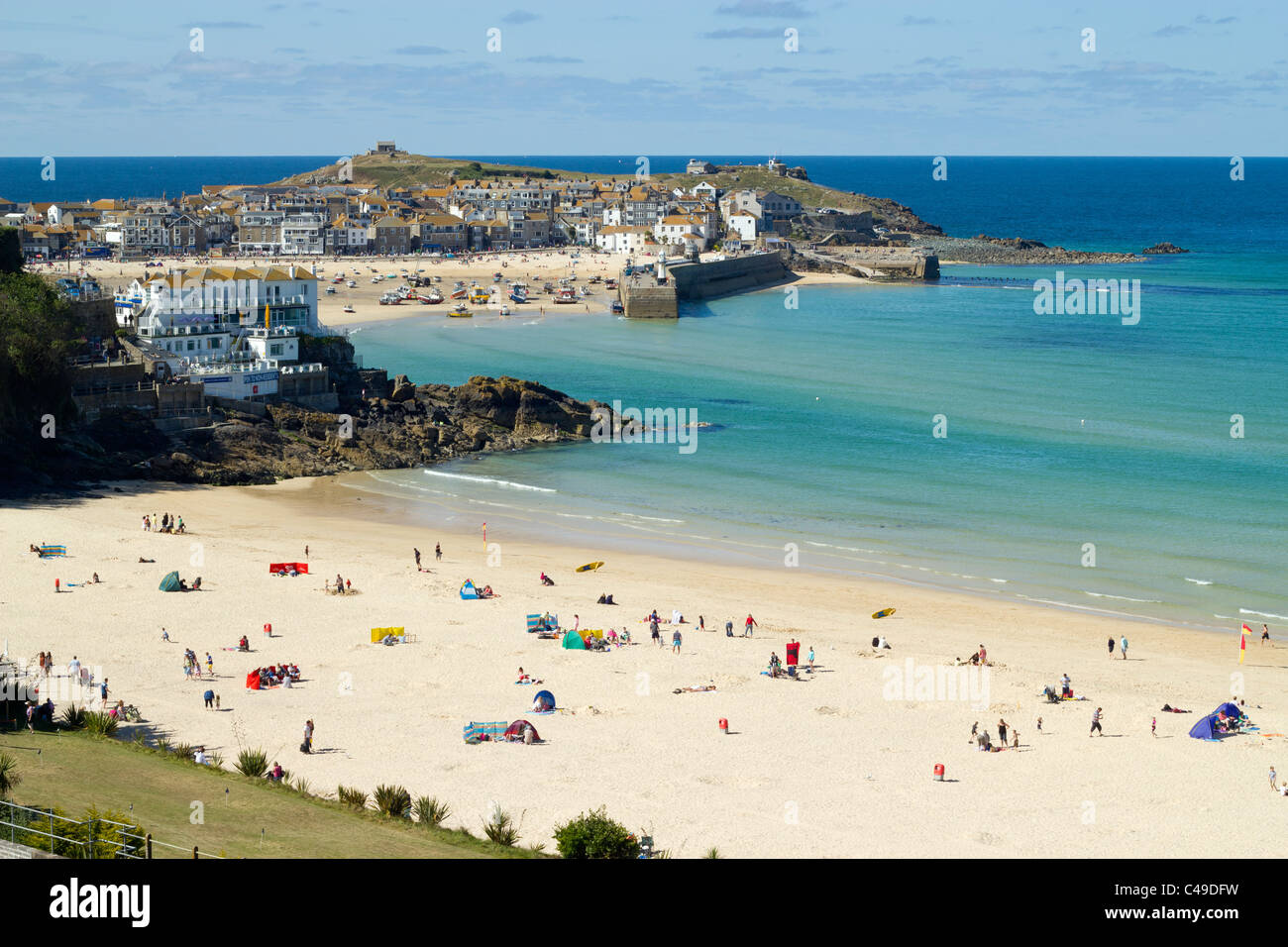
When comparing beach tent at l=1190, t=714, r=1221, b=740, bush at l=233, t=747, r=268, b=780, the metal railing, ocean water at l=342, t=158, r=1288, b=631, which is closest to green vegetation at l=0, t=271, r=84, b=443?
ocean water at l=342, t=158, r=1288, b=631

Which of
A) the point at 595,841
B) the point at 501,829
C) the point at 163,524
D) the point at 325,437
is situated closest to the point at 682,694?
the point at 501,829

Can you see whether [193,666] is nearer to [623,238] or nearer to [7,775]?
[7,775]

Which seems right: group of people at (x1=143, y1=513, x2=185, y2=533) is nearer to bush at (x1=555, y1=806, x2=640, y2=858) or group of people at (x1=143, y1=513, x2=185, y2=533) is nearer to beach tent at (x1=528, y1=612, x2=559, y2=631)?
beach tent at (x1=528, y1=612, x2=559, y2=631)

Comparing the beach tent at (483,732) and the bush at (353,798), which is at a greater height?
the bush at (353,798)

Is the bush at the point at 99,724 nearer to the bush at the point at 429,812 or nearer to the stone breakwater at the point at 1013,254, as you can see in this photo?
the bush at the point at 429,812

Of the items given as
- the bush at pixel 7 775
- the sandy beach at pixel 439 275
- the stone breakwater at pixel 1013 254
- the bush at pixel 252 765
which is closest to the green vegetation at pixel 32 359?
the bush at pixel 252 765

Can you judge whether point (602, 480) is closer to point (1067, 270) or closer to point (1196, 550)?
point (1196, 550)

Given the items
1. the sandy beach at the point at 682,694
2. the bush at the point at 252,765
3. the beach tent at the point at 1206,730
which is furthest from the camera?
the beach tent at the point at 1206,730
